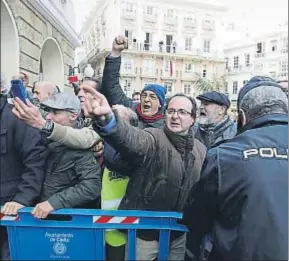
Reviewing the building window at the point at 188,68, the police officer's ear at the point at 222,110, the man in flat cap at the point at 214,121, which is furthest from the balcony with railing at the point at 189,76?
the police officer's ear at the point at 222,110

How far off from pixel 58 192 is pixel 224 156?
550 mm

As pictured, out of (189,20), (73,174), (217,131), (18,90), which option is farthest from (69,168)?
(217,131)

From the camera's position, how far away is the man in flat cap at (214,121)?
90.5 inches

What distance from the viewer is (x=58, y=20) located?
126cm

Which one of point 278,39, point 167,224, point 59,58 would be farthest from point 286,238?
point 59,58

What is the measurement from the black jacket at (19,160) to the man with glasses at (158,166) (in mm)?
293

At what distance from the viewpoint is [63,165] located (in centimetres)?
131

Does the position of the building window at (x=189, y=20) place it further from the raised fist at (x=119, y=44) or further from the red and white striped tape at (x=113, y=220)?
the red and white striped tape at (x=113, y=220)

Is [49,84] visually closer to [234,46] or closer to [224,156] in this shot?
[234,46]

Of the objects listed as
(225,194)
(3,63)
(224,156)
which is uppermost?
(3,63)

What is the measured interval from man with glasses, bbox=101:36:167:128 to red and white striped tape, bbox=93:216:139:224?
0.48 m

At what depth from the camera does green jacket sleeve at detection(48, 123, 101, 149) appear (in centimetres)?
119

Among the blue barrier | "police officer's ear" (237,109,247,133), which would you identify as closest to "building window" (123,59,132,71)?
"police officer's ear" (237,109,247,133)

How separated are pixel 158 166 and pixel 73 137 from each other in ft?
0.93
